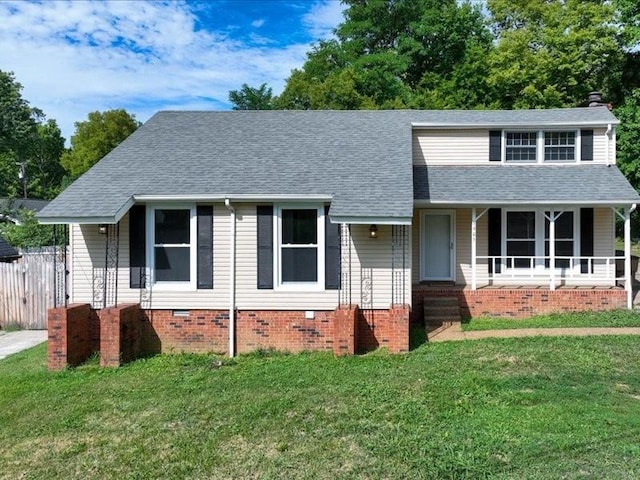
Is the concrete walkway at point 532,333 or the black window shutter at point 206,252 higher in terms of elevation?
the black window shutter at point 206,252

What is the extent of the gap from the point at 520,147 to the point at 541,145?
53 centimetres

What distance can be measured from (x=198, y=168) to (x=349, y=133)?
412 cm

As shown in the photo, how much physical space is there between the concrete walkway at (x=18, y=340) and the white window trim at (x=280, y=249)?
230 inches

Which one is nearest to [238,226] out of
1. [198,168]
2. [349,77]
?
[198,168]

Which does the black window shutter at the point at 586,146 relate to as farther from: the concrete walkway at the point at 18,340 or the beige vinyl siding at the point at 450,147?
the concrete walkway at the point at 18,340

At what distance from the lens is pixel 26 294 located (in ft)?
41.8

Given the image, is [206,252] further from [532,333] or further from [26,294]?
[532,333]

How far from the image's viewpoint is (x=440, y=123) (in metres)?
13.6

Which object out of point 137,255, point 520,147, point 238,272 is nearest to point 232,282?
point 238,272

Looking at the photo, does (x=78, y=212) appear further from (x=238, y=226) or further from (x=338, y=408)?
(x=338, y=408)

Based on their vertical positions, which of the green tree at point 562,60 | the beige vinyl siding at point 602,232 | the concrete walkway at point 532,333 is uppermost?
the green tree at point 562,60

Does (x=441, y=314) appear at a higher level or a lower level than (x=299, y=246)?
lower

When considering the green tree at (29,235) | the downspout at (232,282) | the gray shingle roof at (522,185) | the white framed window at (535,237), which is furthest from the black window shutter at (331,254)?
the green tree at (29,235)

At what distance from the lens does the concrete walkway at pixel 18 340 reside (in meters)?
10.7
